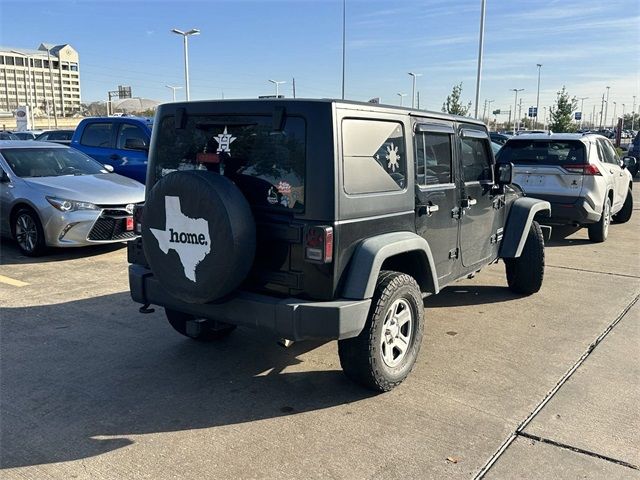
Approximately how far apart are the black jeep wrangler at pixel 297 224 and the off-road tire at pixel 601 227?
609 centimetres

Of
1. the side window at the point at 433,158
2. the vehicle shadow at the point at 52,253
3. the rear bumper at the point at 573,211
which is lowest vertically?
the vehicle shadow at the point at 52,253

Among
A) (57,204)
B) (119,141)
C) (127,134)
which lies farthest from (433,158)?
(119,141)

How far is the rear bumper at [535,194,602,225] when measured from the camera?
872 centimetres

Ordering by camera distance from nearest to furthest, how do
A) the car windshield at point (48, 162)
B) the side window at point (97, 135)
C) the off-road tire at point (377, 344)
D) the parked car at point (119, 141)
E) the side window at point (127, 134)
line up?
the off-road tire at point (377, 344), the car windshield at point (48, 162), the parked car at point (119, 141), the side window at point (127, 134), the side window at point (97, 135)

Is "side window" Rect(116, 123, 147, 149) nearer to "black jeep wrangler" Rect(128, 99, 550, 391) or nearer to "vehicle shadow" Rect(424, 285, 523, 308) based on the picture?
"vehicle shadow" Rect(424, 285, 523, 308)

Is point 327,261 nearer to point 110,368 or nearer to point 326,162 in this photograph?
point 326,162

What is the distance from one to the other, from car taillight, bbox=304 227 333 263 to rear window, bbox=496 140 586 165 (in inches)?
265

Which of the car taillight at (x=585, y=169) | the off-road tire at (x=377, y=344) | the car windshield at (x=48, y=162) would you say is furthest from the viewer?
the car taillight at (x=585, y=169)

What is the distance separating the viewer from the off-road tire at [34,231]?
7527 mm

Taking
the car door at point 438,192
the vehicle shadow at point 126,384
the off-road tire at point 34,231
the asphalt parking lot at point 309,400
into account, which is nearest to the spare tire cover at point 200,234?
the asphalt parking lot at point 309,400

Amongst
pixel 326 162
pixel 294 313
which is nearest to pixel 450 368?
pixel 294 313

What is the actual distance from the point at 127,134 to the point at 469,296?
7.13 m

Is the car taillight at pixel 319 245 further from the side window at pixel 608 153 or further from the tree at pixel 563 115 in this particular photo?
the tree at pixel 563 115

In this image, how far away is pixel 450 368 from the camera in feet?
14.0
